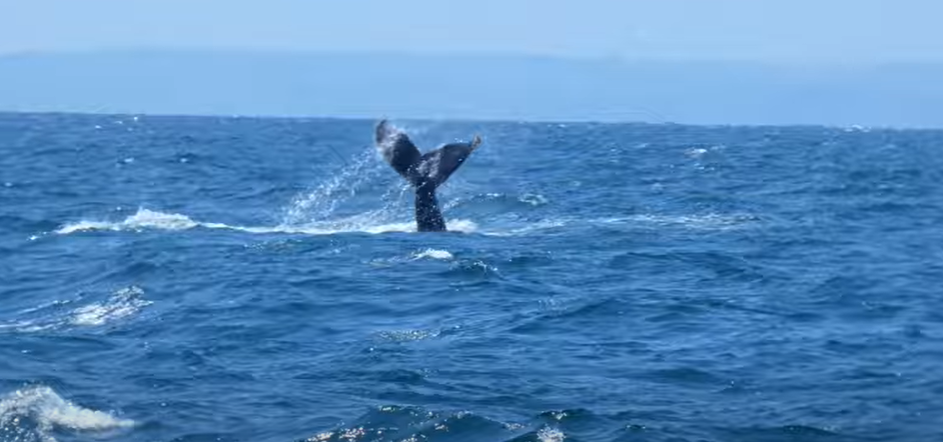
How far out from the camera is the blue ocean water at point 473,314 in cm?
1450

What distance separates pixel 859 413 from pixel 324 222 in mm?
18428

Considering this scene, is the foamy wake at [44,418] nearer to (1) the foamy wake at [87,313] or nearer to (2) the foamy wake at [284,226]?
(1) the foamy wake at [87,313]

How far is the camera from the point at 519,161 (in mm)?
54281

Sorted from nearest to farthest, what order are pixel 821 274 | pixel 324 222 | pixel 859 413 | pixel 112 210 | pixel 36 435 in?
pixel 36 435, pixel 859 413, pixel 821 274, pixel 324 222, pixel 112 210

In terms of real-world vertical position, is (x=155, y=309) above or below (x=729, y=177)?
below

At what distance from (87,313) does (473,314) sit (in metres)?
4.71

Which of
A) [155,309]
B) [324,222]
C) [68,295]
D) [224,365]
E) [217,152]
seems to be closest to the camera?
[224,365]

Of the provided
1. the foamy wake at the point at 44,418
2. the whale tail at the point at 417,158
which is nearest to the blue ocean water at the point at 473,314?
the foamy wake at the point at 44,418

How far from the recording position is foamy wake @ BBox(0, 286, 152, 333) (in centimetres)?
1931

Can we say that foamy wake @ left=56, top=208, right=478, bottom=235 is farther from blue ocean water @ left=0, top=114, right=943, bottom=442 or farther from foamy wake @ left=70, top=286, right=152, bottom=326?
foamy wake @ left=70, top=286, right=152, bottom=326

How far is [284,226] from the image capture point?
31.2 m

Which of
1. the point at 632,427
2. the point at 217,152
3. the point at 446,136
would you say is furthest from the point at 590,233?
the point at 217,152

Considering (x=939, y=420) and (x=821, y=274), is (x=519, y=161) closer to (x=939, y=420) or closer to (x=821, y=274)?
(x=821, y=274)

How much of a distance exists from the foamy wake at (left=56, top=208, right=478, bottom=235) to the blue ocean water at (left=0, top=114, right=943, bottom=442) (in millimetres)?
129
